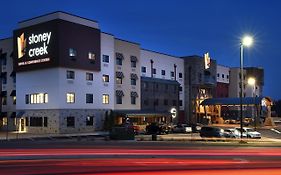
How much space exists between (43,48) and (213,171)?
47496 mm

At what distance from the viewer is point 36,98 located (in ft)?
199

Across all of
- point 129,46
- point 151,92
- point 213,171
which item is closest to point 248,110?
point 151,92

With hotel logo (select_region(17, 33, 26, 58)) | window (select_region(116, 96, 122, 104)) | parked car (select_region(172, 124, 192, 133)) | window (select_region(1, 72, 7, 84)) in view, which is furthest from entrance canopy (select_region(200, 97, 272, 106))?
hotel logo (select_region(17, 33, 26, 58))

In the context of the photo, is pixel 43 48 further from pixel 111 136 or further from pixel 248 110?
pixel 248 110

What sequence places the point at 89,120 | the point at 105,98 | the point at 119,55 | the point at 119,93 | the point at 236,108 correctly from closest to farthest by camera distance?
1. the point at 89,120
2. the point at 105,98
3. the point at 119,93
4. the point at 119,55
5. the point at 236,108

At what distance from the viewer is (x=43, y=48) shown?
59.1 meters

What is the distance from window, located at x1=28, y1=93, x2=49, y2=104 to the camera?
5947 cm

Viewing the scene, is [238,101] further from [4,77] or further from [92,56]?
[4,77]

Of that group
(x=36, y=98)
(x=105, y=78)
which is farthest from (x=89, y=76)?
(x=36, y=98)

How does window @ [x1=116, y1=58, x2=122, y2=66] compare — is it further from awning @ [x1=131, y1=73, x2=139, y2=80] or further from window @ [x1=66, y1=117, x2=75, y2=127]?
window @ [x1=66, y1=117, x2=75, y2=127]

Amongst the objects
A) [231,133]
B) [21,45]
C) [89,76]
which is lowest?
[231,133]

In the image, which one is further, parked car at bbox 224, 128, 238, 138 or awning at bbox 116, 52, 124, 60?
awning at bbox 116, 52, 124, 60

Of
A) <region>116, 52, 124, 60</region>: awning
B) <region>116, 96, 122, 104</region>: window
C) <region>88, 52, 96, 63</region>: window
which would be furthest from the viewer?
<region>116, 96, 122, 104</region>: window

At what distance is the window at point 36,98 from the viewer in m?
59.5
